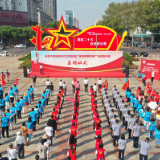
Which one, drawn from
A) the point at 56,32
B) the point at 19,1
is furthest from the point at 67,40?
the point at 19,1

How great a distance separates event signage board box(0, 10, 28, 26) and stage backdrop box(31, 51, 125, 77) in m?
72.2

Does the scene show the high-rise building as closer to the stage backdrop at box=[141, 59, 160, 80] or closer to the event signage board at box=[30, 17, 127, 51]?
the event signage board at box=[30, 17, 127, 51]

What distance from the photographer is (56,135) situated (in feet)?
36.1

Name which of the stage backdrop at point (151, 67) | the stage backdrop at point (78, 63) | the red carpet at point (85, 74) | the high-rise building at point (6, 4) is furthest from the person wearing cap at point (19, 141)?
the high-rise building at point (6, 4)

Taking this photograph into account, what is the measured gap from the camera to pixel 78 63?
89.4 ft

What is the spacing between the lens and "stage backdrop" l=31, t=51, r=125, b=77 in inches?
1059

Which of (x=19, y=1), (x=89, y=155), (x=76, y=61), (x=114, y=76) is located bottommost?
(x=89, y=155)

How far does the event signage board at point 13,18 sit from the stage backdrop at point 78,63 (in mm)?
72213

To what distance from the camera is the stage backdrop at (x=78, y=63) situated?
26.9 m

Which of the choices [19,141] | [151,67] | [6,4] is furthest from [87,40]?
[6,4]

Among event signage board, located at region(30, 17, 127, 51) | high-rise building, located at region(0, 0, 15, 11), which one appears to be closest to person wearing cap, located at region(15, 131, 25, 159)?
event signage board, located at region(30, 17, 127, 51)

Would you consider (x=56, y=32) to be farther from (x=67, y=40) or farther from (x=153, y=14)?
(x=153, y=14)

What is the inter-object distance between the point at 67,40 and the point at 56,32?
189 centimetres

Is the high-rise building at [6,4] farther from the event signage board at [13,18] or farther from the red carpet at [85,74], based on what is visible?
the red carpet at [85,74]
